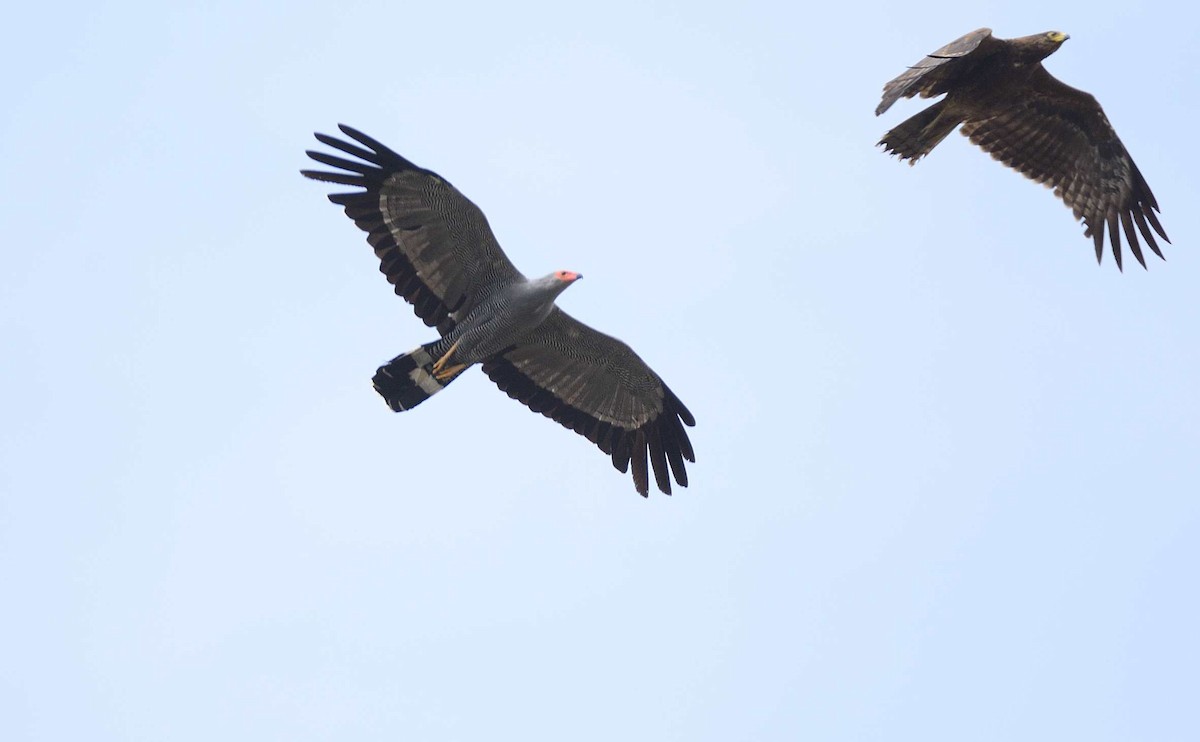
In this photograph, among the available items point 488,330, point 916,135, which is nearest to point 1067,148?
point 916,135

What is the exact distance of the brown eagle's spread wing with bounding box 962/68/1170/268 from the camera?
1600 cm

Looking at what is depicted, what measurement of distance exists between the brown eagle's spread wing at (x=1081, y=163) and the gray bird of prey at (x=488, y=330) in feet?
14.9

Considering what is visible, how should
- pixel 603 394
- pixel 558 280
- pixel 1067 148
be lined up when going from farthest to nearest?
pixel 1067 148
pixel 603 394
pixel 558 280

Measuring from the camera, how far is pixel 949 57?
13.1m

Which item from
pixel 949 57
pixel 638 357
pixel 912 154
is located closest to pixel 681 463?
pixel 638 357

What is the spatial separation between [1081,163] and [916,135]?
2695mm

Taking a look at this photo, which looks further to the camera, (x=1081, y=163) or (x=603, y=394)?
(x=1081, y=163)

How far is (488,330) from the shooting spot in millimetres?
14000

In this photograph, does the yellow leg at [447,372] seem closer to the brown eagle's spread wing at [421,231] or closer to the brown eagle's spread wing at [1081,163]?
the brown eagle's spread wing at [421,231]

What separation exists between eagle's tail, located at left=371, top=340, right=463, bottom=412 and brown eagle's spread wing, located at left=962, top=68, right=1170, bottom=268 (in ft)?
20.8

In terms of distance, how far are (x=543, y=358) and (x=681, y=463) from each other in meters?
1.80

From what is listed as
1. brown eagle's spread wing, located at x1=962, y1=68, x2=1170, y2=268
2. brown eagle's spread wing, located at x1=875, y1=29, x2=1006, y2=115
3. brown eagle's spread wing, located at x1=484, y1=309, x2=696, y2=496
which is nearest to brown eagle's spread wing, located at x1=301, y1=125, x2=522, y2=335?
brown eagle's spread wing, located at x1=484, y1=309, x2=696, y2=496

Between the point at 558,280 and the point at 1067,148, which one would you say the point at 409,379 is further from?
the point at 1067,148

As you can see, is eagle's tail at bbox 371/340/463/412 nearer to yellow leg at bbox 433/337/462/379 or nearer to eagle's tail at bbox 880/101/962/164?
yellow leg at bbox 433/337/462/379
